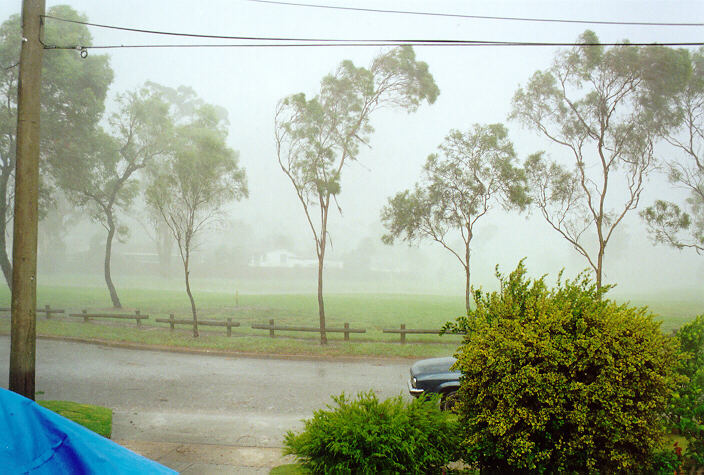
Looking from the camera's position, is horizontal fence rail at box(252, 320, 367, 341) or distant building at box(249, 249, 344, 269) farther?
distant building at box(249, 249, 344, 269)

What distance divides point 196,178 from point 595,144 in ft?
37.2

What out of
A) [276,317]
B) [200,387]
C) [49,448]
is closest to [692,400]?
[49,448]

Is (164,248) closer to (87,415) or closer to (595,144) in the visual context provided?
(87,415)

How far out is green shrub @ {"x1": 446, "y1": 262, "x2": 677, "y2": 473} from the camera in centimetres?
413

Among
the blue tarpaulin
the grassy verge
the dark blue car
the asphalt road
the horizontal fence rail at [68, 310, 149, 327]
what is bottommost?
the asphalt road

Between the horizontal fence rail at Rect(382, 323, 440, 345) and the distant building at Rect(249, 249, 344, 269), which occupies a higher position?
the distant building at Rect(249, 249, 344, 269)

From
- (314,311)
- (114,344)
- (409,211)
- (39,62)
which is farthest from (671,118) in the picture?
(114,344)

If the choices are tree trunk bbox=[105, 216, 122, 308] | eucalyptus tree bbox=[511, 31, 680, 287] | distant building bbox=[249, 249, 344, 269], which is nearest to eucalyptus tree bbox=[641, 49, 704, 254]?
eucalyptus tree bbox=[511, 31, 680, 287]

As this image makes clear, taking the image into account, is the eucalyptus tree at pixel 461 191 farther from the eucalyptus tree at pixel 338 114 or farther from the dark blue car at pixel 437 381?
the dark blue car at pixel 437 381

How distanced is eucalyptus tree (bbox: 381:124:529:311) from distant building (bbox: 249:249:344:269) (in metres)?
4.47

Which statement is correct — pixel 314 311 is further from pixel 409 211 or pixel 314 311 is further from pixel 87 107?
pixel 87 107

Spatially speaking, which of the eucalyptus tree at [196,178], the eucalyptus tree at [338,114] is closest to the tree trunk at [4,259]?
the eucalyptus tree at [196,178]

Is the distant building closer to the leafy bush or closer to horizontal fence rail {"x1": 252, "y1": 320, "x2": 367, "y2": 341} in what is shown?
horizontal fence rail {"x1": 252, "y1": 320, "x2": 367, "y2": 341}

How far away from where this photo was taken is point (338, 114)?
13.6 meters
